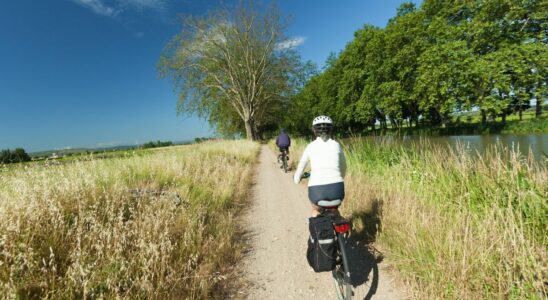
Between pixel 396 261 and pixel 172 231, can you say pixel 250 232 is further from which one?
pixel 396 261

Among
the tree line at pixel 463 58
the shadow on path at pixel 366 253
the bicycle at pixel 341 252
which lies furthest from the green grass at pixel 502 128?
the bicycle at pixel 341 252

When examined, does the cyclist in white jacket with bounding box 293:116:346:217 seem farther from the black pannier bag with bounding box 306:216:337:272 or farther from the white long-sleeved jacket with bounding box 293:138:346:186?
the black pannier bag with bounding box 306:216:337:272

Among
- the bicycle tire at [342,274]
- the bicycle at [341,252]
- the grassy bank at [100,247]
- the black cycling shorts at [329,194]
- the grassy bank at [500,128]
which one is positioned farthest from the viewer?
the grassy bank at [500,128]

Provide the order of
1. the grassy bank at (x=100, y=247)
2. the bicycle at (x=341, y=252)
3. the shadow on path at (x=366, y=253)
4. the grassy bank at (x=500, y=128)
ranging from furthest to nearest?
the grassy bank at (x=500, y=128), the shadow on path at (x=366, y=253), the bicycle at (x=341, y=252), the grassy bank at (x=100, y=247)

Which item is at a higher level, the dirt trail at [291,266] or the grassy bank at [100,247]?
the grassy bank at [100,247]

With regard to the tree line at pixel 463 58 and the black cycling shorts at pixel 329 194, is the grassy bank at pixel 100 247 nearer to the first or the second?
the black cycling shorts at pixel 329 194

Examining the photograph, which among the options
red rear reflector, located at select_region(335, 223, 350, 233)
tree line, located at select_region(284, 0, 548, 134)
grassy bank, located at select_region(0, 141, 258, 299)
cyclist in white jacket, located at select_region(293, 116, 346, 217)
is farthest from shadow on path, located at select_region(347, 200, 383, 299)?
tree line, located at select_region(284, 0, 548, 134)

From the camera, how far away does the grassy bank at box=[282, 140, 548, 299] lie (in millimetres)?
2237

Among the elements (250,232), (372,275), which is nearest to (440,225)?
(372,275)

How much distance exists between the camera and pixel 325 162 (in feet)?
9.84

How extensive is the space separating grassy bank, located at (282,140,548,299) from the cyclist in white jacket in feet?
4.23

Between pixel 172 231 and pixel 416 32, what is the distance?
1155 inches

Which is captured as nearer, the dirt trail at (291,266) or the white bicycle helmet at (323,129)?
the dirt trail at (291,266)

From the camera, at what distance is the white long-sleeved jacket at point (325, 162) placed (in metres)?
3.00
